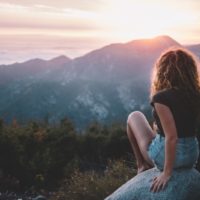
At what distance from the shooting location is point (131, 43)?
198 m

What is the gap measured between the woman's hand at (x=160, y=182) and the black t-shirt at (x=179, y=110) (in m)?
0.36

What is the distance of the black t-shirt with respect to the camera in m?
5.04

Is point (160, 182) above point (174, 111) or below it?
below

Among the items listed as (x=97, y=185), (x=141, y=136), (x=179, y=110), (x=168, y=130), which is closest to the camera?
(x=168, y=130)

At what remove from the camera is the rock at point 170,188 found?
5.09 meters

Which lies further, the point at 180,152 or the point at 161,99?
the point at 180,152

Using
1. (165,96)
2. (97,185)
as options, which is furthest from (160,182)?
(97,185)

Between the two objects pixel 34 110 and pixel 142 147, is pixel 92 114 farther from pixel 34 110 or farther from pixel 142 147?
pixel 142 147

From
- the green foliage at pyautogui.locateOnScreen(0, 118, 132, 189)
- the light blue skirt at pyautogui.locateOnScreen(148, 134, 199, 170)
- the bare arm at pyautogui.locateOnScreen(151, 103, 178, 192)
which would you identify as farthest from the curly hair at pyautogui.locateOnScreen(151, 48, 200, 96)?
the green foliage at pyautogui.locateOnScreen(0, 118, 132, 189)

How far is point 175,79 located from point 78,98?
179 m

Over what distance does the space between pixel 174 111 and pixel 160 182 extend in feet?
2.03

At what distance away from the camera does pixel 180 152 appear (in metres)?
5.14

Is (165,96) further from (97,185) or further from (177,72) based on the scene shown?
(97,185)

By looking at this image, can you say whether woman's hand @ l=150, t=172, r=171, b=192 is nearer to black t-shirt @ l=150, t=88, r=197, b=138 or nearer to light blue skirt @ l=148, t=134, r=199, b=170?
light blue skirt @ l=148, t=134, r=199, b=170
